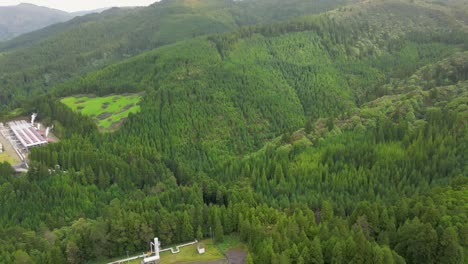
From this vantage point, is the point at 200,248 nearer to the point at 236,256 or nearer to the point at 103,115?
the point at 236,256

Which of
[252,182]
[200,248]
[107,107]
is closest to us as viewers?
[200,248]

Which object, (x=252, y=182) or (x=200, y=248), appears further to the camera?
(x=252, y=182)

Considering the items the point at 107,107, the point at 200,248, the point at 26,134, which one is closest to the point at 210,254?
the point at 200,248

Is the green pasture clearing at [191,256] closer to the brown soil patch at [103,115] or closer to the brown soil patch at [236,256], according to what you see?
the brown soil patch at [236,256]

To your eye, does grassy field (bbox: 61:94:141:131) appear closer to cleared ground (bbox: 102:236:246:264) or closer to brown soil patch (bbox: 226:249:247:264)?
cleared ground (bbox: 102:236:246:264)

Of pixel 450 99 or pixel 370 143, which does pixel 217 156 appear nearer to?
pixel 370 143

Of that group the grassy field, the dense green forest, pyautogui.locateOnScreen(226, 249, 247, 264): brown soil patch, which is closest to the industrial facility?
the dense green forest
